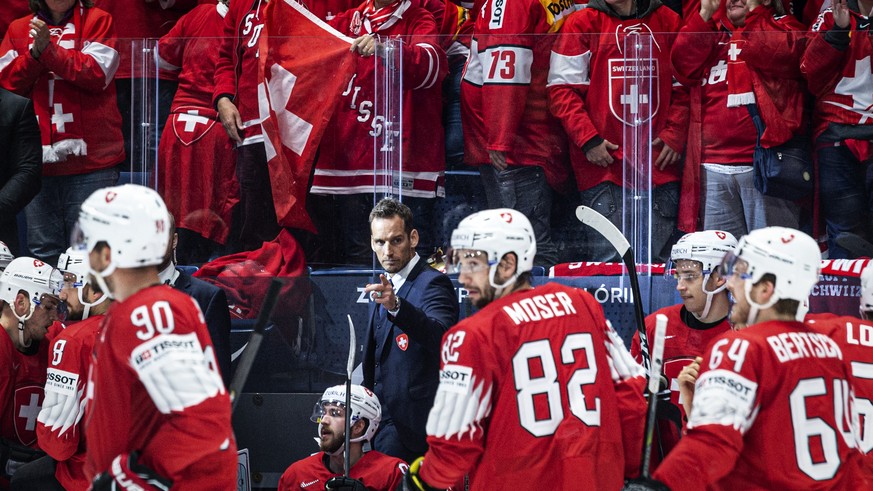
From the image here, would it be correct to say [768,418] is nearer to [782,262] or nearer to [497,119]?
[782,262]

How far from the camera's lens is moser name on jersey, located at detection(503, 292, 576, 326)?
386 cm

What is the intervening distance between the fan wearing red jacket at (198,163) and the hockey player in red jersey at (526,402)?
7.50 ft

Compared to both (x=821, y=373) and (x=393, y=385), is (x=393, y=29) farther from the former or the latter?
(x=821, y=373)

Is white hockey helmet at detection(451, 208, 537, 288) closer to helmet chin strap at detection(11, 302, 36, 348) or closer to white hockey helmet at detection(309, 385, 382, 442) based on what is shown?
white hockey helmet at detection(309, 385, 382, 442)

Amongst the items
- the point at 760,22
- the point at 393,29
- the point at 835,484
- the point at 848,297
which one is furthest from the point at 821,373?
the point at 393,29

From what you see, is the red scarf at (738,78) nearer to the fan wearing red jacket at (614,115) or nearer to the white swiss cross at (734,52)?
the white swiss cross at (734,52)

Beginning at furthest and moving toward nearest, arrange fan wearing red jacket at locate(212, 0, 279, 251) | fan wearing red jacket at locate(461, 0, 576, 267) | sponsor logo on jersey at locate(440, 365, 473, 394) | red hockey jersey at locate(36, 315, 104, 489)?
1. fan wearing red jacket at locate(212, 0, 279, 251)
2. fan wearing red jacket at locate(461, 0, 576, 267)
3. red hockey jersey at locate(36, 315, 104, 489)
4. sponsor logo on jersey at locate(440, 365, 473, 394)

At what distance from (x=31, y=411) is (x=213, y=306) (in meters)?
1.00

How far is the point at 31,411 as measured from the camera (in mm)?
5355

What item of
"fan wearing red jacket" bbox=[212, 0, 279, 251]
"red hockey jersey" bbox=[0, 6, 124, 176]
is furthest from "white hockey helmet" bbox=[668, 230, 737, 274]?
"red hockey jersey" bbox=[0, 6, 124, 176]

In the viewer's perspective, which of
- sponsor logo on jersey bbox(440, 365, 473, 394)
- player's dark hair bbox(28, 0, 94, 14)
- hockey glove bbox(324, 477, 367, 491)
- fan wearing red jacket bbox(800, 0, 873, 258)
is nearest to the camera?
sponsor logo on jersey bbox(440, 365, 473, 394)

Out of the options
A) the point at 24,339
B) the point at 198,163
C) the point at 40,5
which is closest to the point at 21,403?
the point at 24,339

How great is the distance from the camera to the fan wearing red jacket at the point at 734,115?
5.37 meters

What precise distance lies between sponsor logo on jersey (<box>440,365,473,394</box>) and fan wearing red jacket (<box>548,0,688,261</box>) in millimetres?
1871
